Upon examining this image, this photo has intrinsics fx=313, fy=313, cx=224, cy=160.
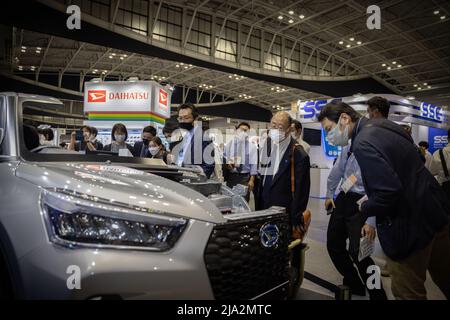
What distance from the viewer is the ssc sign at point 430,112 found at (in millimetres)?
11477

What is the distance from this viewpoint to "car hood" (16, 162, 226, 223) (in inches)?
50.4

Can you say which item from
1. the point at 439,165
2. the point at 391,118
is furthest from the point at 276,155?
the point at 391,118

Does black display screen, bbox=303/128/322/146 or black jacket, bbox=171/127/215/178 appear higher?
black display screen, bbox=303/128/322/146

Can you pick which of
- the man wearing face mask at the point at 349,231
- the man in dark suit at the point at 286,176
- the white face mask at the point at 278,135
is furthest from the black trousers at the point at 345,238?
the white face mask at the point at 278,135

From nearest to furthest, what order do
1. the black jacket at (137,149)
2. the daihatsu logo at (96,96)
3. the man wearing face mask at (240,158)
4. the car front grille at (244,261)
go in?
1. the car front grille at (244,261)
2. the black jacket at (137,149)
3. the man wearing face mask at (240,158)
4. the daihatsu logo at (96,96)

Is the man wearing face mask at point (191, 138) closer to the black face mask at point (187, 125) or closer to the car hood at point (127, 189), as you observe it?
the black face mask at point (187, 125)

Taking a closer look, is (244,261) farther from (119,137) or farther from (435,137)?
(435,137)

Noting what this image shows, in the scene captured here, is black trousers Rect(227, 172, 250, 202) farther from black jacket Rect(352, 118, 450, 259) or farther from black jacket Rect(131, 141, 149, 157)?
black jacket Rect(352, 118, 450, 259)

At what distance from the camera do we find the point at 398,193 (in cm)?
150

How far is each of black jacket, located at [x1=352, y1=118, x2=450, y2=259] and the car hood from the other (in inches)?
31.3

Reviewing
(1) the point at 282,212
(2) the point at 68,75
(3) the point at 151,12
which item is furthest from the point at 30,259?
(2) the point at 68,75

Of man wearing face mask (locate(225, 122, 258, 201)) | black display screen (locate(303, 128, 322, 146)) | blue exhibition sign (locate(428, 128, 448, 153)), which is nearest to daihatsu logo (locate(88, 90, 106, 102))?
man wearing face mask (locate(225, 122, 258, 201))

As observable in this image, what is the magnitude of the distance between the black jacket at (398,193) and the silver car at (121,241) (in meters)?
0.55

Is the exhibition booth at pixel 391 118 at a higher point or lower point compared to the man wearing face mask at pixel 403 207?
higher
